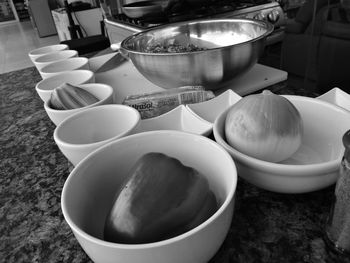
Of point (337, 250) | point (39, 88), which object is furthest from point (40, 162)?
point (337, 250)

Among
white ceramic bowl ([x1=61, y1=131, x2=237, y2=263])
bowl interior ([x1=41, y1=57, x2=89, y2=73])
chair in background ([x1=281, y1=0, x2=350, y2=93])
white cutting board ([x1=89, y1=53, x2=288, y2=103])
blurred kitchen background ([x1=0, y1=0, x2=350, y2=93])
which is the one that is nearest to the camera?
white ceramic bowl ([x1=61, y1=131, x2=237, y2=263])

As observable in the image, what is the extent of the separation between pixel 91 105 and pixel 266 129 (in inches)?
10.9

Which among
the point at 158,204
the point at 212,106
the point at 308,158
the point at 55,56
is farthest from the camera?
the point at 55,56

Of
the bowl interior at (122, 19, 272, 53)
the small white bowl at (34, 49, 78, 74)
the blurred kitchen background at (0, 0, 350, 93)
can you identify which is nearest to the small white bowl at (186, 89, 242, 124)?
the bowl interior at (122, 19, 272, 53)

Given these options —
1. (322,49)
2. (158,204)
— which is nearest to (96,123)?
(158,204)

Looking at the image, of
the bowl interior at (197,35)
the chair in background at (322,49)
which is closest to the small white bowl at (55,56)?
the bowl interior at (197,35)

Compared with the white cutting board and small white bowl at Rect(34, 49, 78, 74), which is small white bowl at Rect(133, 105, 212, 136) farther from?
small white bowl at Rect(34, 49, 78, 74)

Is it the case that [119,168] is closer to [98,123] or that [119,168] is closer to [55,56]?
[98,123]

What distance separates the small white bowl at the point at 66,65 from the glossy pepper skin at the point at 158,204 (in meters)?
0.51

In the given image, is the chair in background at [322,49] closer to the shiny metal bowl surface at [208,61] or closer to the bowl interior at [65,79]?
the shiny metal bowl surface at [208,61]

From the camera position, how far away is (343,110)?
0.35 metres

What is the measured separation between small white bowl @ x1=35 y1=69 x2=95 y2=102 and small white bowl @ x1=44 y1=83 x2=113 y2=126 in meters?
0.05

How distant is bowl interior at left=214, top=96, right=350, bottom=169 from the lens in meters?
A: 0.35

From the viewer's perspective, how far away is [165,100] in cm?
51
